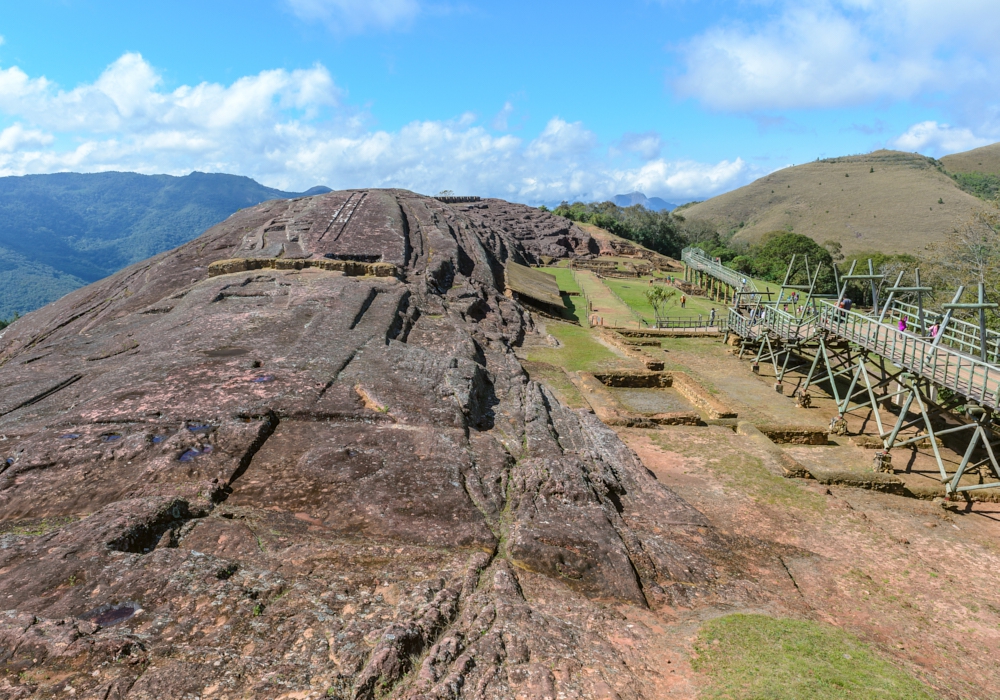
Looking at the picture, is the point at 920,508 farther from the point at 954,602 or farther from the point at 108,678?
the point at 108,678

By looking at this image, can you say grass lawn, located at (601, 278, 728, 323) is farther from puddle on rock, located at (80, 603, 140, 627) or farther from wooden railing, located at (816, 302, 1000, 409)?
puddle on rock, located at (80, 603, 140, 627)

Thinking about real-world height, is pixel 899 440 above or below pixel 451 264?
below

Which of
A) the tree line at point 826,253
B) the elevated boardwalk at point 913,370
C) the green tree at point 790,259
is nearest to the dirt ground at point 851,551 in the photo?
the elevated boardwalk at point 913,370

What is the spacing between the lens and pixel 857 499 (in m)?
14.0

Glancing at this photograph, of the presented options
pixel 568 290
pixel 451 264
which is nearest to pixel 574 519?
pixel 451 264

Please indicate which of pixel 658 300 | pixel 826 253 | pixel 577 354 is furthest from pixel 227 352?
pixel 826 253

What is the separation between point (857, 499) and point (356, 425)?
12043 mm

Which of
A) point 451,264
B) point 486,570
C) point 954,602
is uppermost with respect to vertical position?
point 451,264

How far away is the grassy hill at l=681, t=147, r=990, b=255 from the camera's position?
103312 millimetres

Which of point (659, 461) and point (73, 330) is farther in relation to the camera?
point (73, 330)

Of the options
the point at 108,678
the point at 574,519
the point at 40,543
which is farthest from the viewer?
the point at 574,519

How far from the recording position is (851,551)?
11344mm

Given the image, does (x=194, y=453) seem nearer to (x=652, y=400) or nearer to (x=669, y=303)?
(x=652, y=400)

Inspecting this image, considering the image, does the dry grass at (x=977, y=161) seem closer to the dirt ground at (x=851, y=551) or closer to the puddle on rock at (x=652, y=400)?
the puddle on rock at (x=652, y=400)
